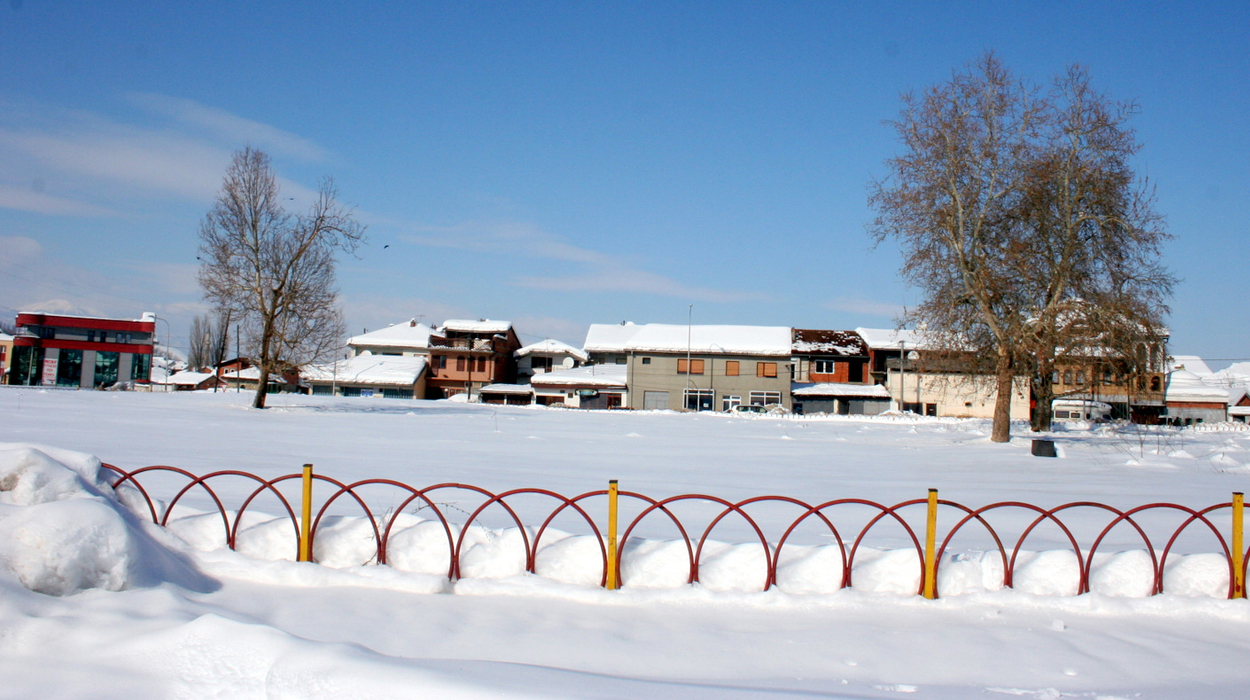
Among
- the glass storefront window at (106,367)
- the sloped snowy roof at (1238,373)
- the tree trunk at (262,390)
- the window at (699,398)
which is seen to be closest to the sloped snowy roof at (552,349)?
the window at (699,398)

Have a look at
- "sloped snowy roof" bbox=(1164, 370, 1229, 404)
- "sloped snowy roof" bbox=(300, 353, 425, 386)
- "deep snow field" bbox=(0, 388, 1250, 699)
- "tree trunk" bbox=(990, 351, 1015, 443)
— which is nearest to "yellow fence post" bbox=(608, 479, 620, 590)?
"deep snow field" bbox=(0, 388, 1250, 699)

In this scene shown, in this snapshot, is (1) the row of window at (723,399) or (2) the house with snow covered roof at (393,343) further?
(2) the house with snow covered roof at (393,343)

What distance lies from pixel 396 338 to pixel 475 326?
890 centimetres

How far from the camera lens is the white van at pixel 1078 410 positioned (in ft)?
187

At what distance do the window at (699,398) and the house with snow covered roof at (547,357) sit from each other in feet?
49.5

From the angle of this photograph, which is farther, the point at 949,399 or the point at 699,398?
the point at 699,398

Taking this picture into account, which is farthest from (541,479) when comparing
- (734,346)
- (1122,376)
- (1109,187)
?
(734,346)

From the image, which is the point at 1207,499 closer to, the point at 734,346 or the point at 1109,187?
the point at 1109,187

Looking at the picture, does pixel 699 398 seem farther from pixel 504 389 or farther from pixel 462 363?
pixel 462 363

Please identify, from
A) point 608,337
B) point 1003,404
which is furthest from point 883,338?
point 1003,404

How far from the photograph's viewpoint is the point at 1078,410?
5909cm

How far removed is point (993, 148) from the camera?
940 inches

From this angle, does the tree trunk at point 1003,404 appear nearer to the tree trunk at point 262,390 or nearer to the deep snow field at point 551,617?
the deep snow field at point 551,617

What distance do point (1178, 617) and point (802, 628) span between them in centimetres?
301
